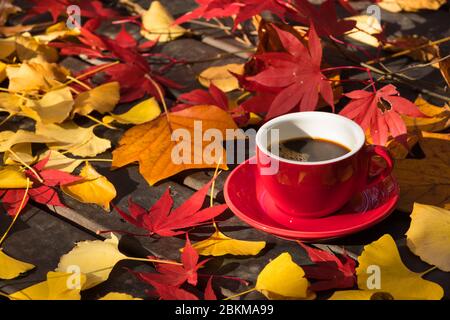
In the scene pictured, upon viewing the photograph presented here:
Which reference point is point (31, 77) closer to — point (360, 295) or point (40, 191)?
point (40, 191)

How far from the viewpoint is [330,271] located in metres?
0.89

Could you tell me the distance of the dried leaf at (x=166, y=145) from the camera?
3.59 ft

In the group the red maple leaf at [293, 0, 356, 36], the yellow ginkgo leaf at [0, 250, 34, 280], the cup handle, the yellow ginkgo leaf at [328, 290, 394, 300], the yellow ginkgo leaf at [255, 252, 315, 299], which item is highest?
the red maple leaf at [293, 0, 356, 36]

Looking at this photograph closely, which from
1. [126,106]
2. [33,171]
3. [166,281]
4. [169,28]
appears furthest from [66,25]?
[166,281]

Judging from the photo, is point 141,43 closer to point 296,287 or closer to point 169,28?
point 169,28

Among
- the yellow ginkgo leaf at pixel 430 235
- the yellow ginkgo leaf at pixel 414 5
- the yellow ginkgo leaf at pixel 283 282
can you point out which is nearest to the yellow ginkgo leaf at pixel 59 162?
the yellow ginkgo leaf at pixel 283 282

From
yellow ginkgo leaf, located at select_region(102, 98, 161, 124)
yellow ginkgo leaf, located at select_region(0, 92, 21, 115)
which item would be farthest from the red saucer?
yellow ginkgo leaf, located at select_region(0, 92, 21, 115)

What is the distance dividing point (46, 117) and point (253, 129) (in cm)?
31

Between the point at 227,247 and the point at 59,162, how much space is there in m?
0.32

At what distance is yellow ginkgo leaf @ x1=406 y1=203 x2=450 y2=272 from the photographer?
2.97 feet

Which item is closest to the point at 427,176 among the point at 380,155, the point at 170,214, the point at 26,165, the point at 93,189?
the point at 380,155

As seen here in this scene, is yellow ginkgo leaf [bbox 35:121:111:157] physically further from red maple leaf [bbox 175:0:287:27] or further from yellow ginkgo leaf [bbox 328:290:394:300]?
yellow ginkgo leaf [bbox 328:290:394:300]

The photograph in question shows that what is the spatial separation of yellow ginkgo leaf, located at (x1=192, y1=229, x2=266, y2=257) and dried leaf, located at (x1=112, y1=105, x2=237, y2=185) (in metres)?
0.15

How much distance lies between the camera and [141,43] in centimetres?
148
